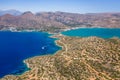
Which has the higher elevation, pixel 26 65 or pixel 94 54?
pixel 94 54

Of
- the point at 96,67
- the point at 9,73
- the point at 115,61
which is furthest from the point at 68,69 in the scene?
the point at 9,73

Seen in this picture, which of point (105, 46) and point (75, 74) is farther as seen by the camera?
point (105, 46)

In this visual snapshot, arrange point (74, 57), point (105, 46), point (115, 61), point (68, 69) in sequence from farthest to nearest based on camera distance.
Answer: point (105, 46) < point (74, 57) < point (115, 61) < point (68, 69)

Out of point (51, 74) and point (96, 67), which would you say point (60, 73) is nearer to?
point (51, 74)

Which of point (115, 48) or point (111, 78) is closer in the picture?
point (111, 78)

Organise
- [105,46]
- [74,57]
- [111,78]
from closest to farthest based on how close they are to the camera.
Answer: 1. [111,78]
2. [74,57]
3. [105,46]

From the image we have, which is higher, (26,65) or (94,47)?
(94,47)

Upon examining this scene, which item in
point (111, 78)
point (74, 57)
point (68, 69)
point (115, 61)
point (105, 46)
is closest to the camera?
point (111, 78)

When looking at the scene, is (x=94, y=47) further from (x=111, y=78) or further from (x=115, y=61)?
(x=111, y=78)

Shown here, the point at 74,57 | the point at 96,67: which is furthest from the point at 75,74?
the point at 74,57
